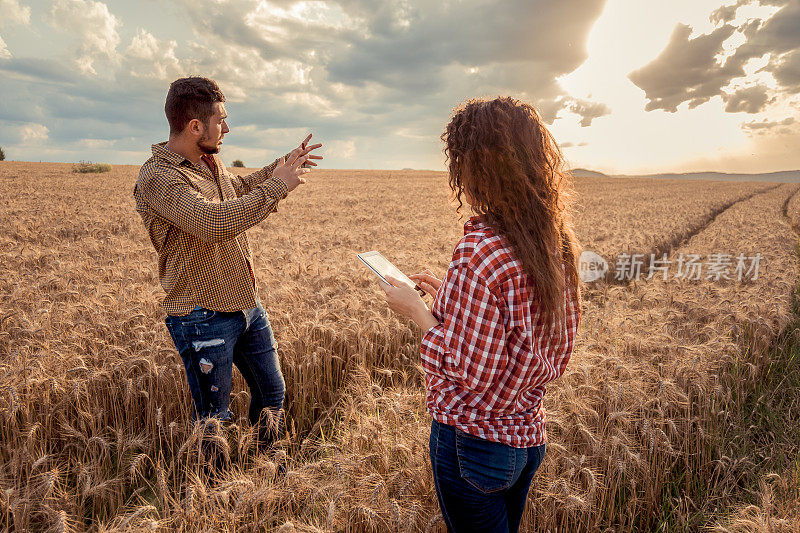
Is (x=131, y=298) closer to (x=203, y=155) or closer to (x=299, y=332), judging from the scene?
(x=299, y=332)

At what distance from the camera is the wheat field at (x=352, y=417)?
2377 millimetres

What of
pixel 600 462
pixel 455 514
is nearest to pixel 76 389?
pixel 455 514

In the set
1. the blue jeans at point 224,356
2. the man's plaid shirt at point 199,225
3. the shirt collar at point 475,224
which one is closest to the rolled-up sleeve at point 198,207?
the man's plaid shirt at point 199,225

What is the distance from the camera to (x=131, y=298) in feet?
A: 16.8

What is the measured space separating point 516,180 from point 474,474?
3.39ft

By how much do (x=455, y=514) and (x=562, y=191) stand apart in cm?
127

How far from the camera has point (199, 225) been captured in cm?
215

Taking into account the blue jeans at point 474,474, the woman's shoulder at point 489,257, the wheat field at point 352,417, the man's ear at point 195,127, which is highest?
the man's ear at point 195,127

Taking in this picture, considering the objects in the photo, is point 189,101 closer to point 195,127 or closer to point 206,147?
point 195,127

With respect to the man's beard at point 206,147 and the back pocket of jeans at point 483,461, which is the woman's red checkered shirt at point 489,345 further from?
the man's beard at point 206,147

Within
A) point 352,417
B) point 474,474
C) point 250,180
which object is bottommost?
point 352,417

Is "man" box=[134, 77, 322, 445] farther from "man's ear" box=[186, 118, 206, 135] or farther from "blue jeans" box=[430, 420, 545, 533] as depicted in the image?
"blue jeans" box=[430, 420, 545, 533]
